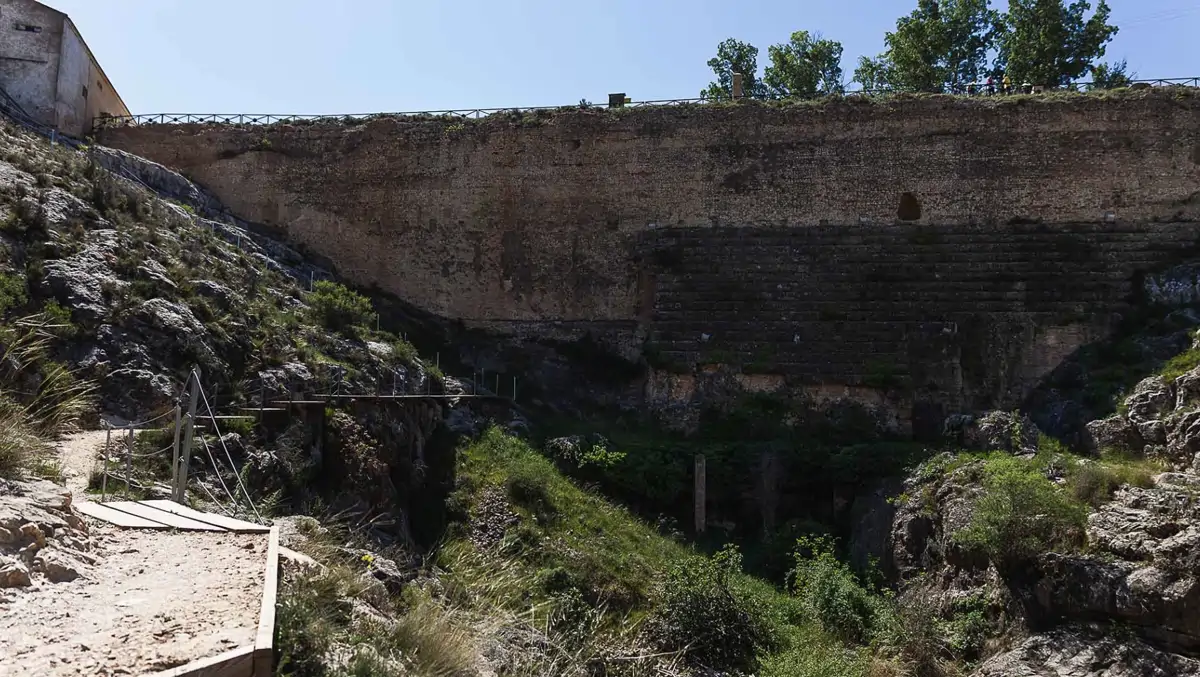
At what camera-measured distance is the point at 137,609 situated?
16.4 feet

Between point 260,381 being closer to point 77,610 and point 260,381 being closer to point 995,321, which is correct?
point 77,610

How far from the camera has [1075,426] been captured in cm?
1619

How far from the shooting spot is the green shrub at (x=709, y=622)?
1166 centimetres

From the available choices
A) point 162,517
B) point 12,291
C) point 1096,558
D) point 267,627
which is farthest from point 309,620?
point 1096,558

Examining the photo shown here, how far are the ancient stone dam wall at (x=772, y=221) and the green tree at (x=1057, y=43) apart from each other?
31.7 feet

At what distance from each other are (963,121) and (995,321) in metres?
4.94

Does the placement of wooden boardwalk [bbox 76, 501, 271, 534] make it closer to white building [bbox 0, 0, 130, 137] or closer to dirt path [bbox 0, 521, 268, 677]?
dirt path [bbox 0, 521, 268, 677]

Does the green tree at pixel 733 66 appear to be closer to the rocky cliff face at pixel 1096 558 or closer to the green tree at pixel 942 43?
the green tree at pixel 942 43

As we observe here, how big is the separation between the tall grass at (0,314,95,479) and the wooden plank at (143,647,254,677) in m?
→ 3.75

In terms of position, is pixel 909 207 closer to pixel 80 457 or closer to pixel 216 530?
pixel 80 457

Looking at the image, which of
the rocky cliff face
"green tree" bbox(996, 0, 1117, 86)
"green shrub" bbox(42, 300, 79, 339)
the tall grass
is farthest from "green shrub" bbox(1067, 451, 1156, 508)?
"green tree" bbox(996, 0, 1117, 86)

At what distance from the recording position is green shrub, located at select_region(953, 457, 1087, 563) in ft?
38.9

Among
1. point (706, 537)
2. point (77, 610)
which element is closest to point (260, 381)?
point (706, 537)

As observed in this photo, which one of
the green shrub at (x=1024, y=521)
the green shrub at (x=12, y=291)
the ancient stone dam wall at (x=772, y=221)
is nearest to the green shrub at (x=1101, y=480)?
the green shrub at (x=1024, y=521)
